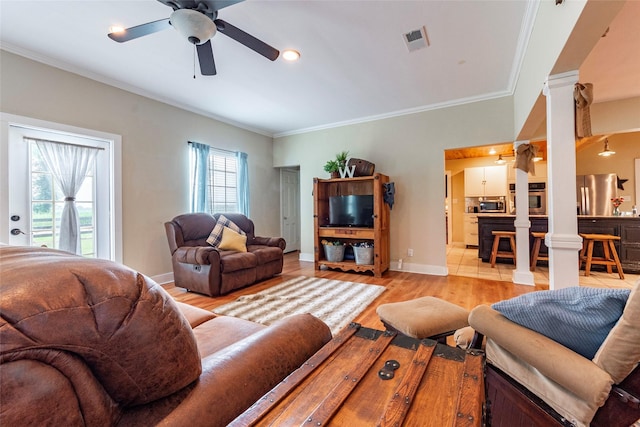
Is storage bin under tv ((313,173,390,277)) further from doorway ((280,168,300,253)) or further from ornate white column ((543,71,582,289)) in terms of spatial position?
ornate white column ((543,71,582,289))

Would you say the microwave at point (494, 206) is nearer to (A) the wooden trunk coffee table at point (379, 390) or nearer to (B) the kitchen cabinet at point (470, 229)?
(B) the kitchen cabinet at point (470, 229)

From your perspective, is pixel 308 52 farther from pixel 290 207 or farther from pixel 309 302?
pixel 290 207

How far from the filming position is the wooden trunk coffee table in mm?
635

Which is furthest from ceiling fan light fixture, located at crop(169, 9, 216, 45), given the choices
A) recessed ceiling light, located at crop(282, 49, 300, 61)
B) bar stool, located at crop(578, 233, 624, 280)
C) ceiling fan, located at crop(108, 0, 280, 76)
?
bar stool, located at crop(578, 233, 624, 280)

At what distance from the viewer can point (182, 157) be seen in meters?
4.12

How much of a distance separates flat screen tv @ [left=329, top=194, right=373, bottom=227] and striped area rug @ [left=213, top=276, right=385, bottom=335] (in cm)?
115

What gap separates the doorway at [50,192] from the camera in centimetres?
266

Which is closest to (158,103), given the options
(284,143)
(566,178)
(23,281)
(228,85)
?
(228,85)

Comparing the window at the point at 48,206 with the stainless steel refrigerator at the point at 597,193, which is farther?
the stainless steel refrigerator at the point at 597,193

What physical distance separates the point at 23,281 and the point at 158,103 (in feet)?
13.6

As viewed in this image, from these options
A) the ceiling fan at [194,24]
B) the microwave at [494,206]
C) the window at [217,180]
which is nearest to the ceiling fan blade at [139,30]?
the ceiling fan at [194,24]

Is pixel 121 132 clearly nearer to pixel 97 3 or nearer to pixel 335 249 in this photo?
pixel 97 3

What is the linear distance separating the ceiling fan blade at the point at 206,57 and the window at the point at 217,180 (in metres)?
2.03

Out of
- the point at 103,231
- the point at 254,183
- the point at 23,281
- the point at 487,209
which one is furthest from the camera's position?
A: the point at 487,209
